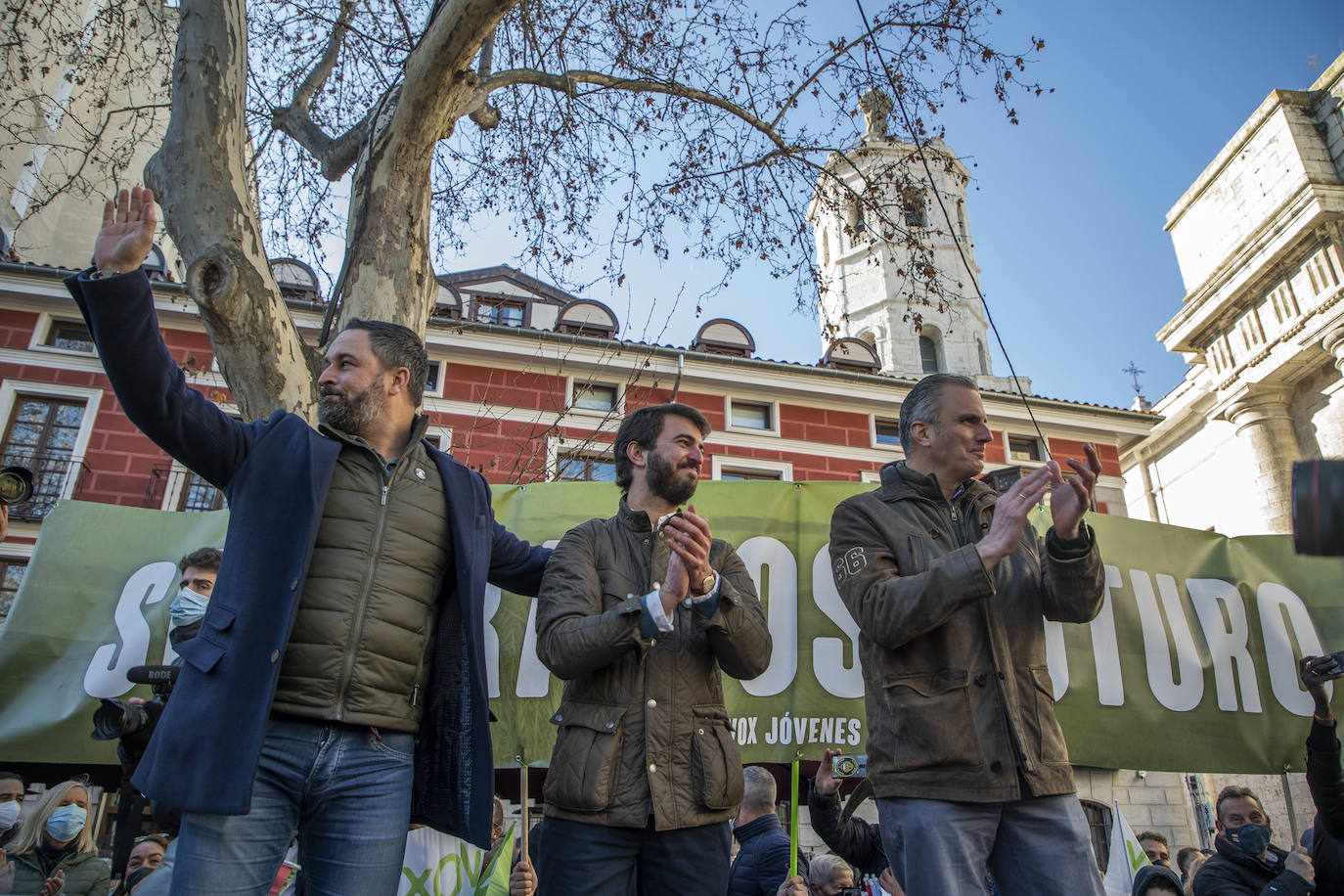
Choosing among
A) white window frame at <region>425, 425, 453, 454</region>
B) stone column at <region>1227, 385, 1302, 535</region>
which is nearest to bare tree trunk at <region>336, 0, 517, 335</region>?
white window frame at <region>425, 425, 453, 454</region>

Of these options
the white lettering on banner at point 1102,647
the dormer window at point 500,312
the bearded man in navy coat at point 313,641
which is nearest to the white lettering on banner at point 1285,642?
the white lettering on banner at point 1102,647

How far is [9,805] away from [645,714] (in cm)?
462

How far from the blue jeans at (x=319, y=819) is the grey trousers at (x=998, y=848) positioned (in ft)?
4.11

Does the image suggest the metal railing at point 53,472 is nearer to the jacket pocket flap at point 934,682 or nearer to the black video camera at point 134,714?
the black video camera at point 134,714

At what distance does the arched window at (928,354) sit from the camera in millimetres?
25408

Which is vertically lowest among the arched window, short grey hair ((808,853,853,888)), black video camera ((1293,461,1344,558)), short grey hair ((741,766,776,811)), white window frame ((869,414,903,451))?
short grey hair ((808,853,853,888))

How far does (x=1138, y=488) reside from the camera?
21.8 meters

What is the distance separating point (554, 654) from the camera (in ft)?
7.61

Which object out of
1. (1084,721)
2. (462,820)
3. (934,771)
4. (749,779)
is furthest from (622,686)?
(1084,721)

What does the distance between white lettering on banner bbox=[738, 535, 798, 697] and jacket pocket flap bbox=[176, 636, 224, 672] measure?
293cm

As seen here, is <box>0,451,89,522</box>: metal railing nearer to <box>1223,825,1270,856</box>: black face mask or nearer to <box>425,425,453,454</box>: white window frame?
<box>425,425,453,454</box>: white window frame

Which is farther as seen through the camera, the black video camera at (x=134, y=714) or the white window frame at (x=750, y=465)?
the white window frame at (x=750, y=465)

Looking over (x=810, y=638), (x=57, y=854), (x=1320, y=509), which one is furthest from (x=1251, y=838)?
(x=57, y=854)

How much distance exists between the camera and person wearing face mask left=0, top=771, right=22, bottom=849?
4.84 metres
